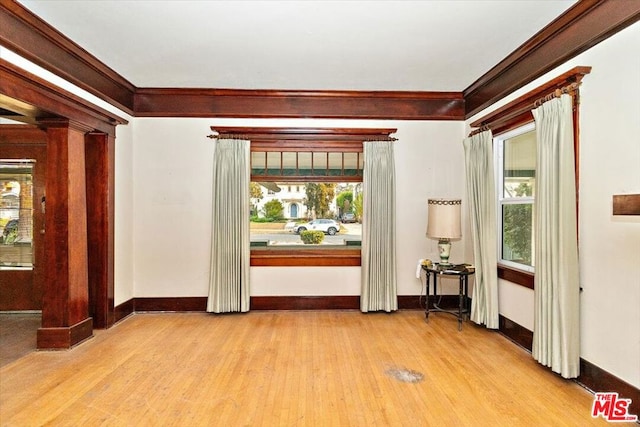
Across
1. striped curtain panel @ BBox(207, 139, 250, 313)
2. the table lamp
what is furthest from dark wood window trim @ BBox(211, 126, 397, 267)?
the table lamp

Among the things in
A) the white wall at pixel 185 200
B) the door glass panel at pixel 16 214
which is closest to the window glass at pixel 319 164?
the white wall at pixel 185 200

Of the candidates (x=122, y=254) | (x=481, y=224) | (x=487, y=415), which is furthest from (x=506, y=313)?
(x=122, y=254)

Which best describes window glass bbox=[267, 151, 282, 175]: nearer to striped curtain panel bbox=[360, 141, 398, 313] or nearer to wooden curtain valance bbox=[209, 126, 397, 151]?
wooden curtain valance bbox=[209, 126, 397, 151]

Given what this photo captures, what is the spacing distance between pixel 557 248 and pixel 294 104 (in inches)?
131

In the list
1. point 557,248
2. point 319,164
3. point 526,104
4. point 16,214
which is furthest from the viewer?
point 319,164

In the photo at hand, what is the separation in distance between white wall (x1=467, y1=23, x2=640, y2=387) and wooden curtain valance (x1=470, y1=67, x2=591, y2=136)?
0.08 metres

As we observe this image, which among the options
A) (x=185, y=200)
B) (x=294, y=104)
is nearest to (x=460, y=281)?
(x=294, y=104)

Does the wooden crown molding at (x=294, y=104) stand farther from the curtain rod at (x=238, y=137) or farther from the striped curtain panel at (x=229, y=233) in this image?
the striped curtain panel at (x=229, y=233)

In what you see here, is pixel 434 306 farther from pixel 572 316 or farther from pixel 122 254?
pixel 122 254

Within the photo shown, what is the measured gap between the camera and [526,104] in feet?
11.2

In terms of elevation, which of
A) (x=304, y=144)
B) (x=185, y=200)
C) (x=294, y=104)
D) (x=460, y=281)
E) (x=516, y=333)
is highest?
(x=294, y=104)

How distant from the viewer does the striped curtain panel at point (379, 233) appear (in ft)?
15.5

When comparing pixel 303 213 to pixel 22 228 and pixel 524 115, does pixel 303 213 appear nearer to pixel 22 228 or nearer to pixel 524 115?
pixel 524 115

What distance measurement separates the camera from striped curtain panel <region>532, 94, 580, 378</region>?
2764 mm
